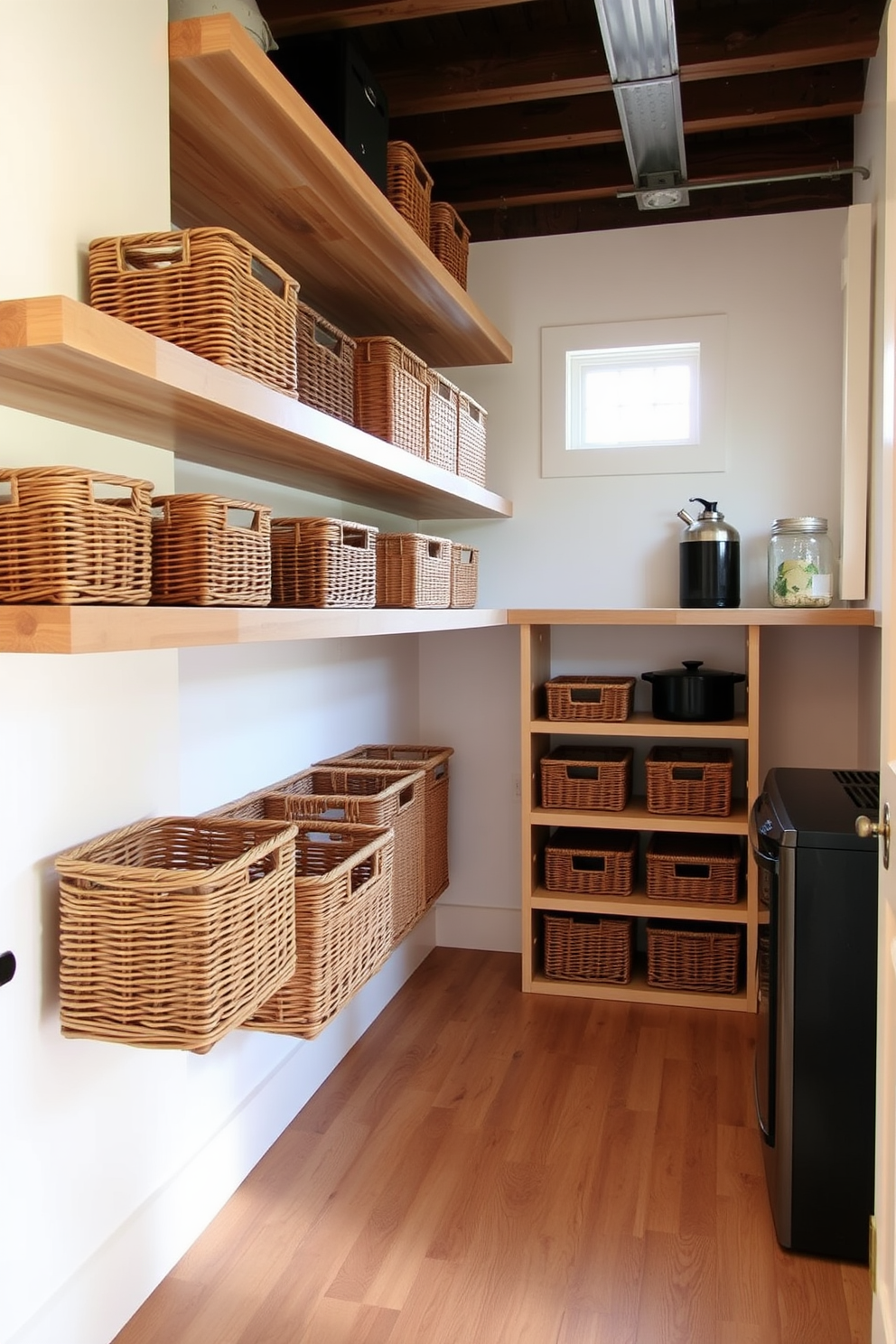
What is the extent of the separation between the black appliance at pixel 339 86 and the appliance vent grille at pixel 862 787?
1.65m

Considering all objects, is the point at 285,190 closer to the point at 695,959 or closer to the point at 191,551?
the point at 191,551

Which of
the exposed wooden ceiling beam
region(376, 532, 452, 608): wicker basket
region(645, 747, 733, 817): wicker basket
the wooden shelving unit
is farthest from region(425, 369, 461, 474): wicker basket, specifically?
region(645, 747, 733, 817): wicker basket

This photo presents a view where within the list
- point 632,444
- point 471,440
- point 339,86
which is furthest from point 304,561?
point 632,444

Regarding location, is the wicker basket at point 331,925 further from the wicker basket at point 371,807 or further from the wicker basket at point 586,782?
the wicker basket at point 586,782

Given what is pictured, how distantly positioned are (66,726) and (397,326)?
1.77 metres

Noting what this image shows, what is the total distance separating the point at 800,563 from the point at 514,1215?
1.95 m

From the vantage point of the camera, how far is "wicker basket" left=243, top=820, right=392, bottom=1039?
6.07 ft

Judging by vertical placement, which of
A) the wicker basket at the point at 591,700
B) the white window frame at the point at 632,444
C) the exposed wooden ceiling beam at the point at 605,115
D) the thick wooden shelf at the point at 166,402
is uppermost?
the exposed wooden ceiling beam at the point at 605,115

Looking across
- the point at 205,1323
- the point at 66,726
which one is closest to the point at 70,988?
the point at 66,726

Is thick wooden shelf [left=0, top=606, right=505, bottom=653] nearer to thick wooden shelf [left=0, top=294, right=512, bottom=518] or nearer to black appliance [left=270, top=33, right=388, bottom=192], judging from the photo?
thick wooden shelf [left=0, top=294, right=512, bottom=518]

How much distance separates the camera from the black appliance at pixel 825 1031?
188 cm

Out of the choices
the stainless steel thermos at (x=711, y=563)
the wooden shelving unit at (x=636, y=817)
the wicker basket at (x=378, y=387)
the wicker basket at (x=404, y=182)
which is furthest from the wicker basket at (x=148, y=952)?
the stainless steel thermos at (x=711, y=563)

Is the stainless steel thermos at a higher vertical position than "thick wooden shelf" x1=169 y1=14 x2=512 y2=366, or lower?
lower

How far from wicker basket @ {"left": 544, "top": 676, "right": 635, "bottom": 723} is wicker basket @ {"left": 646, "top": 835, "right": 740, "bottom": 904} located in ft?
1.41
